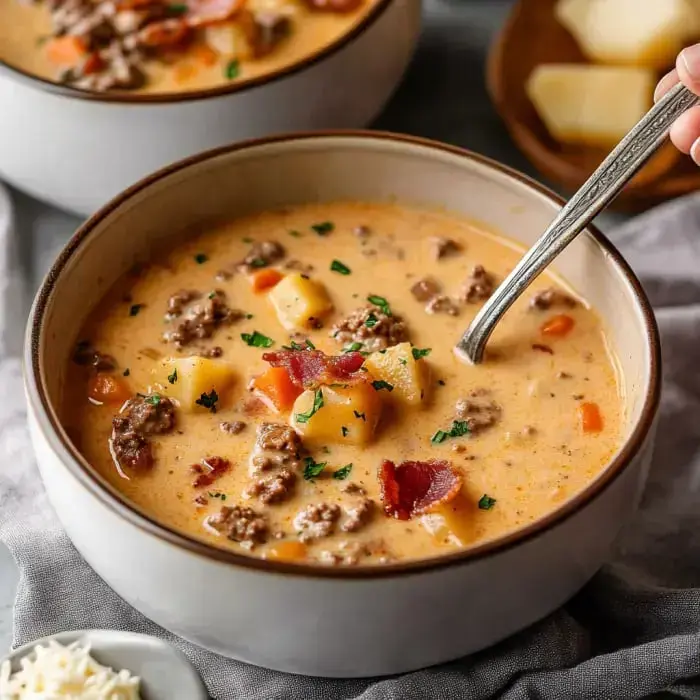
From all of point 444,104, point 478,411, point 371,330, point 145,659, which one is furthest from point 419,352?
point 444,104

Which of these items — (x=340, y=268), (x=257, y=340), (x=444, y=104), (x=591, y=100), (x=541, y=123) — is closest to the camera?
(x=257, y=340)

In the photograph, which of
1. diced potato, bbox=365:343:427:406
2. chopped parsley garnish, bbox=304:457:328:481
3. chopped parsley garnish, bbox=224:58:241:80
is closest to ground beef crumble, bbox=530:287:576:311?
diced potato, bbox=365:343:427:406

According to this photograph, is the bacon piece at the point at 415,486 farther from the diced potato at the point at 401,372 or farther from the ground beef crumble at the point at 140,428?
the ground beef crumble at the point at 140,428

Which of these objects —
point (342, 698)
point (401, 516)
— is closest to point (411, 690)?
point (342, 698)

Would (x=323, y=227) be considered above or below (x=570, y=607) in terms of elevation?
above

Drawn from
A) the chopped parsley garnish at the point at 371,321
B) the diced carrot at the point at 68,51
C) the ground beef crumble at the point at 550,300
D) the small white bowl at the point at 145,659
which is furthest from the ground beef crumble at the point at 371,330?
the diced carrot at the point at 68,51

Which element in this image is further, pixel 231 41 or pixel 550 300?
pixel 231 41

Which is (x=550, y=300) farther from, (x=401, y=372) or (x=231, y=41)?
(x=231, y=41)
